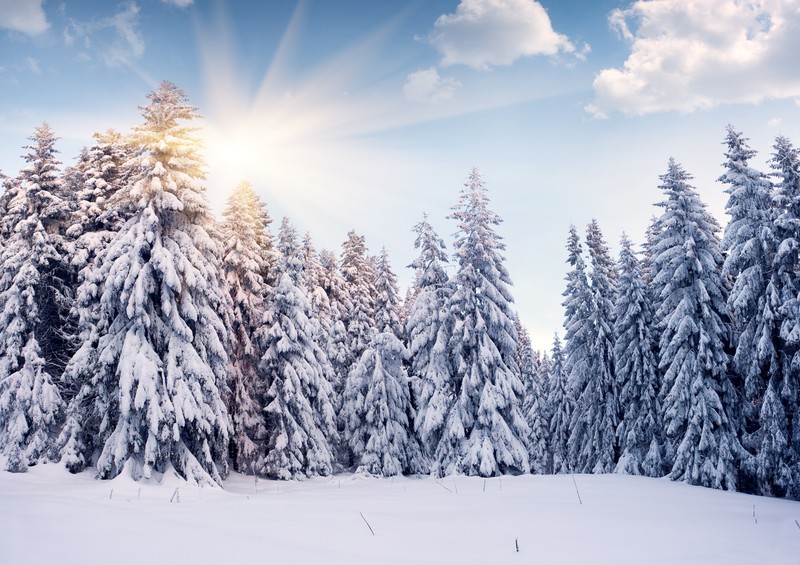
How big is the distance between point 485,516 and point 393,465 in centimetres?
2064

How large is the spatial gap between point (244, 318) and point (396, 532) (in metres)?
22.5

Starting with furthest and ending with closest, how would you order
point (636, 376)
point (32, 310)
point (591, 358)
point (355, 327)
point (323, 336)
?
point (355, 327) < point (323, 336) < point (591, 358) < point (636, 376) < point (32, 310)

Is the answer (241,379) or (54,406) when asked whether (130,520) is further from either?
(241,379)

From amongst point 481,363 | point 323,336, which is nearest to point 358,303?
point 323,336

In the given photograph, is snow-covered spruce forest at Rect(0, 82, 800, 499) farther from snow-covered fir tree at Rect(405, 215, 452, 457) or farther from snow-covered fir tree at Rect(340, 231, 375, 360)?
snow-covered fir tree at Rect(340, 231, 375, 360)

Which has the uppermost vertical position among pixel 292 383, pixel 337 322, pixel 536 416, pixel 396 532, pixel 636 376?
pixel 337 322

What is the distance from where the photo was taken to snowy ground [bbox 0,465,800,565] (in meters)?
5.85

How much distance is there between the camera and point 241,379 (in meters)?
25.9

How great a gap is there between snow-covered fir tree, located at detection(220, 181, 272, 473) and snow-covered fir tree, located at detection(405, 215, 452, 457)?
28.1 ft

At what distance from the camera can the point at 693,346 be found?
23.3 m

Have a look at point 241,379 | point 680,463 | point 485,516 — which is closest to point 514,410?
point 680,463

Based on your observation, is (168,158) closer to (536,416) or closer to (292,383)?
(292,383)

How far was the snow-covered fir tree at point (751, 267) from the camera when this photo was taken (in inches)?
803

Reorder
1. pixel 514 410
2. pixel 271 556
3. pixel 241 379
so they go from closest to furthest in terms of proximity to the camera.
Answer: pixel 271 556
pixel 514 410
pixel 241 379
